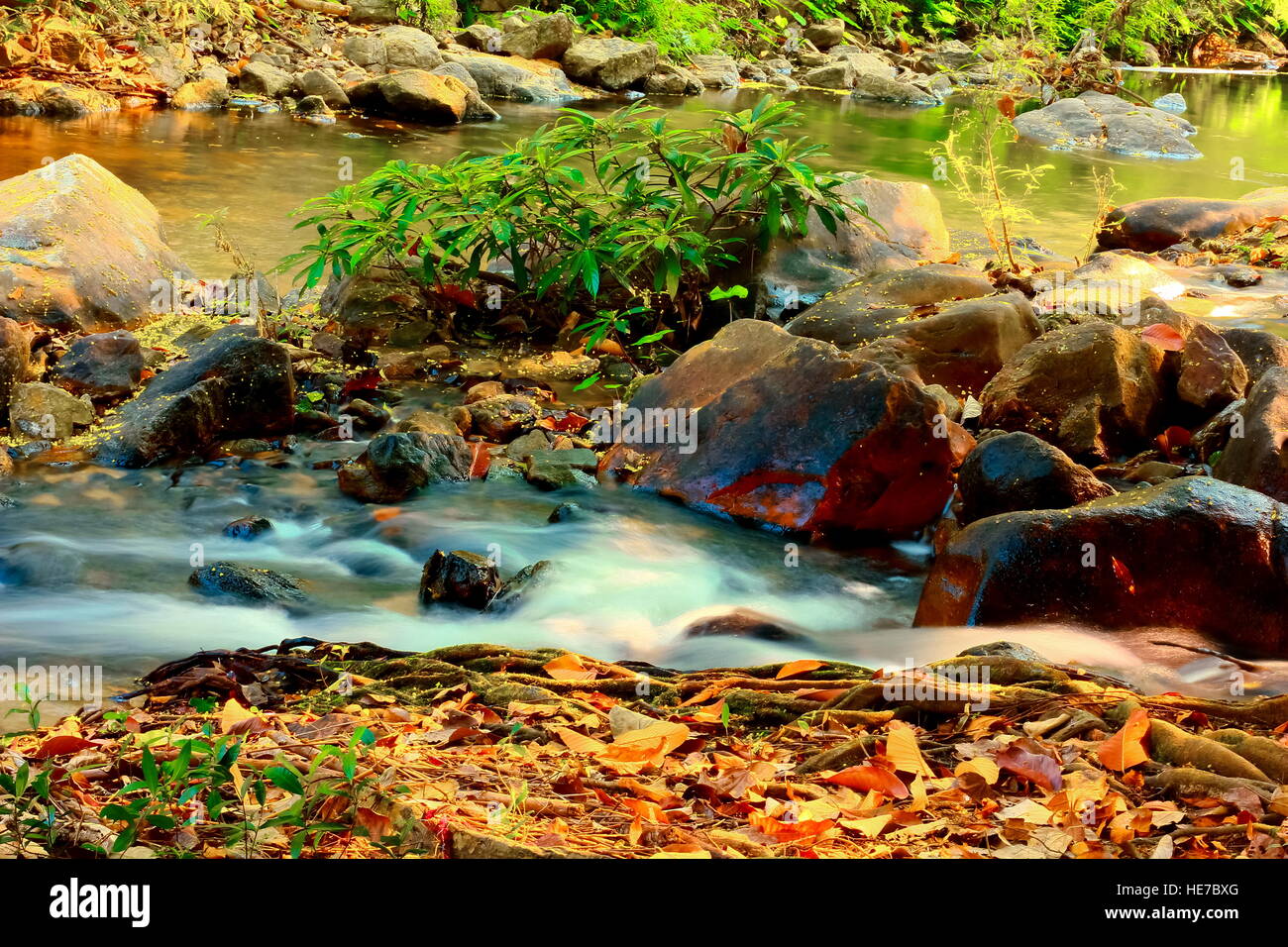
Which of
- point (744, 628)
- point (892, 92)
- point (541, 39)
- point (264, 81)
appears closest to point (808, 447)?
point (744, 628)

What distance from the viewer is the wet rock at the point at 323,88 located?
55.8 feet

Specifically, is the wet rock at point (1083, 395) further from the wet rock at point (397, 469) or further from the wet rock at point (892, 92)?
the wet rock at point (892, 92)

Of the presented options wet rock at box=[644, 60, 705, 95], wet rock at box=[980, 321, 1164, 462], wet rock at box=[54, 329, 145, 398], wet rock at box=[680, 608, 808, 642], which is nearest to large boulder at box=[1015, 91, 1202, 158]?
wet rock at box=[644, 60, 705, 95]

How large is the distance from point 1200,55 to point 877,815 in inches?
1501

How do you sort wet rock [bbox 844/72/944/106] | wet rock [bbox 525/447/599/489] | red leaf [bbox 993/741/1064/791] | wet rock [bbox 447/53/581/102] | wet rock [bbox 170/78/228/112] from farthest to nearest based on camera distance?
wet rock [bbox 844/72/944/106] < wet rock [bbox 447/53/581/102] < wet rock [bbox 170/78/228/112] < wet rock [bbox 525/447/599/489] < red leaf [bbox 993/741/1064/791]

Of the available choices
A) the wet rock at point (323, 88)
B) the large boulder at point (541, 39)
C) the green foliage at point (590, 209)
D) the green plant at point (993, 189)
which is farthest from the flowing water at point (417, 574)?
the large boulder at point (541, 39)

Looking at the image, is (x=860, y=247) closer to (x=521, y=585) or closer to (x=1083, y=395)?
(x=1083, y=395)

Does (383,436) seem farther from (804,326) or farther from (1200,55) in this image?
(1200,55)

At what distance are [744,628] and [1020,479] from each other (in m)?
1.26

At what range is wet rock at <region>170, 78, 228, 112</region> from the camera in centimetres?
1619

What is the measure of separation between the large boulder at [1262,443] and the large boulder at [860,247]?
2948 millimetres

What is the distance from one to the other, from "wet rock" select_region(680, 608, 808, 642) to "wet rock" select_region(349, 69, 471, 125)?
13523mm

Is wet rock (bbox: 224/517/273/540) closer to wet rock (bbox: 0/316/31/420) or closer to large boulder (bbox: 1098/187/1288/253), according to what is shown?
wet rock (bbox: 0/316/31/420)
